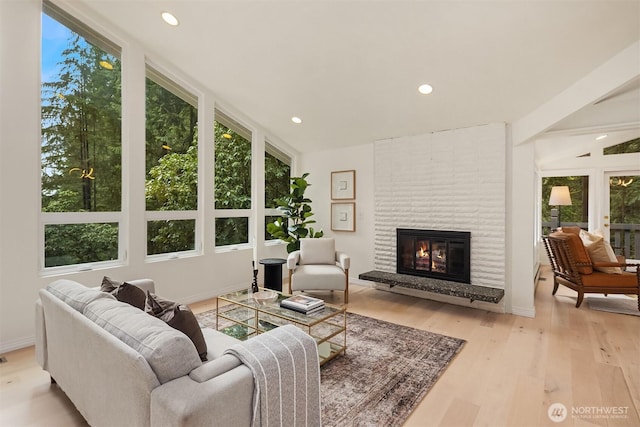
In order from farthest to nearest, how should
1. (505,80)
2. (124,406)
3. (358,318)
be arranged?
(358,318) < (505,80) < (124,406)

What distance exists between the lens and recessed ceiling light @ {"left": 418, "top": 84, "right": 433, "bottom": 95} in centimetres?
338

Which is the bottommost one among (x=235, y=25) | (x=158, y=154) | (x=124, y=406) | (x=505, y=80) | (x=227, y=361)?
(x=124, y=406)

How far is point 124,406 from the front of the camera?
4.37 feet

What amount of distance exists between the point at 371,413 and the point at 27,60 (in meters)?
4.01

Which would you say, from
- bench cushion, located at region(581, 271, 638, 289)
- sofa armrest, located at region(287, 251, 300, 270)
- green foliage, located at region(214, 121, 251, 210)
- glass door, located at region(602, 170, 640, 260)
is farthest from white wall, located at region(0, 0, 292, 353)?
glass door, located at region(602, 170, 640, 260)

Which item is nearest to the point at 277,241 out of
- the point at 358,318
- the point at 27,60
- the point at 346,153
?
the point at 346,153

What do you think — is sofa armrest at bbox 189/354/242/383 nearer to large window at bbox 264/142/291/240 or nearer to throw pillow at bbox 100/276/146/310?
throw pillow at bbox 100/276/146/310

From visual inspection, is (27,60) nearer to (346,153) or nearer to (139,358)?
(139,358)

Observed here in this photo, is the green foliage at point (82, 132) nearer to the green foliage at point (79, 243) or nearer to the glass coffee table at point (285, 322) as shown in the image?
the green foliage at point (79, 243)

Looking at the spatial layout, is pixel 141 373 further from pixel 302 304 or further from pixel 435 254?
pixel 435 254

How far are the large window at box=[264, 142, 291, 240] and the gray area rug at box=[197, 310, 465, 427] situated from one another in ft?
7.67

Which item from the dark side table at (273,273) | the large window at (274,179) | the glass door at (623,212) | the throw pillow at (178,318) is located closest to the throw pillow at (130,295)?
the throw pillow at (178,318)

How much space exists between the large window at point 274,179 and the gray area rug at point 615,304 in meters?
4.59

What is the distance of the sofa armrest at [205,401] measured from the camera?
43.1 inches
